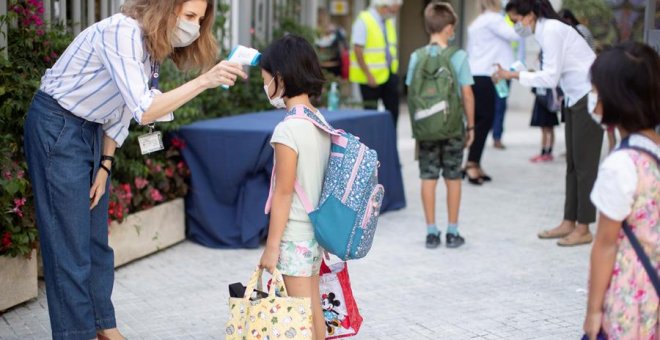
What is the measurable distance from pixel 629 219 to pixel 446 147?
12.3 feet

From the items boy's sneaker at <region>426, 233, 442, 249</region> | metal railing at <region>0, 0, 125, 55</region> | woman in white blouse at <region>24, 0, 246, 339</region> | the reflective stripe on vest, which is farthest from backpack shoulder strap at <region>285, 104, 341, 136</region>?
the reflective stripe on vest

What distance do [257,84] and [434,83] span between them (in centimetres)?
264

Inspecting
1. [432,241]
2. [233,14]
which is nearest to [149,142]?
[432,241]

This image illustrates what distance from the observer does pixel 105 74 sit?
3889 mm

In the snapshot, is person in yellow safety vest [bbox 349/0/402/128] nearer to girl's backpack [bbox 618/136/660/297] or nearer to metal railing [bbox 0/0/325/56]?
metal railing [bbox 0/0/325/56]

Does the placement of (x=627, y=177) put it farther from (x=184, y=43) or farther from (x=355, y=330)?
(x=184, y=43)

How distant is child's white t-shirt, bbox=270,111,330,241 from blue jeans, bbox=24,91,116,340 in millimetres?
837

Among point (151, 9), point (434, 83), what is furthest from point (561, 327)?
point (151, 9)

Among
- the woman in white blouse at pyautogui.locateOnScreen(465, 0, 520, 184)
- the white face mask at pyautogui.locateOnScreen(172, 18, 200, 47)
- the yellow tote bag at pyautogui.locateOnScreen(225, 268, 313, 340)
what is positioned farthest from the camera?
the woman in white blouse at pyautogui.locateOnScreen(465, 0, 520, 184)

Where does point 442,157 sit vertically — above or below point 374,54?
below

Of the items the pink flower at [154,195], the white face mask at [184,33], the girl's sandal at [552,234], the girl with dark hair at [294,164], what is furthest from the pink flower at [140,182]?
the girl's sandal at [552,234]

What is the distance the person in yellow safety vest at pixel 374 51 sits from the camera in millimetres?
9805

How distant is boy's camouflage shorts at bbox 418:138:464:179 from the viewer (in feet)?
21.9

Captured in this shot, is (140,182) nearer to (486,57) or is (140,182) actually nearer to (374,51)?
(374,51)
